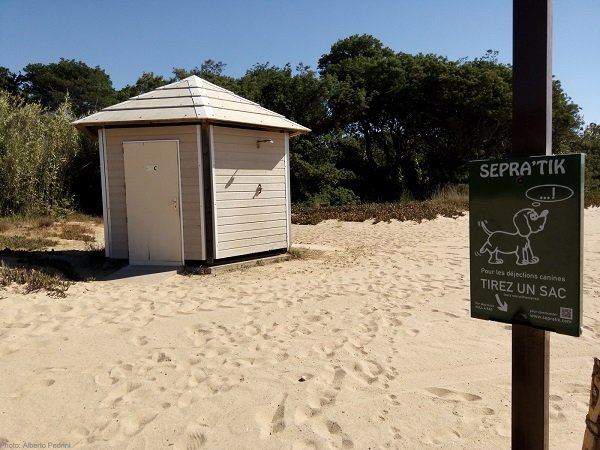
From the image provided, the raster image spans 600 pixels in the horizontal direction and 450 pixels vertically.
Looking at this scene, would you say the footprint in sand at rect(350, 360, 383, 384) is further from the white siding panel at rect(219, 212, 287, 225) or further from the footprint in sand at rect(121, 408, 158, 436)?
the white siding panel at rect(219, 212, 287, 225)

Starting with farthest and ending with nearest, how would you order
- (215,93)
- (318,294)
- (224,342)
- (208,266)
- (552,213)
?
1. (215,93)
2. (208,266)
3. (318,294)
4. (224,342)
5. (552,213)

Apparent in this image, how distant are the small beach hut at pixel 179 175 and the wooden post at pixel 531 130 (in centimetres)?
693

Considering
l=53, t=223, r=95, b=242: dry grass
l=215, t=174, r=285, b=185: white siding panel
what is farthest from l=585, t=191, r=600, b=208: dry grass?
l=53, t=223, r=95, b=242: dry grass

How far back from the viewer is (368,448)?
3242 millimetres

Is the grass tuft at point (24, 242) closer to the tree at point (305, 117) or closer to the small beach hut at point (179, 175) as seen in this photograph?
the small beach hut at point (179, 175)

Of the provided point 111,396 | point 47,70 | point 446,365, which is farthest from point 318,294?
point 47,70

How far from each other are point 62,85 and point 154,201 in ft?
150

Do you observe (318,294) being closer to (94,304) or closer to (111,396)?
(94,304)

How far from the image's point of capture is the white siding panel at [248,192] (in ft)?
30.4

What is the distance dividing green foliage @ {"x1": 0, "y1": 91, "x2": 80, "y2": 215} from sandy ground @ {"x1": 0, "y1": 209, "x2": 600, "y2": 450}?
946 centimetres

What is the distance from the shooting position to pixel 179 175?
906 cm

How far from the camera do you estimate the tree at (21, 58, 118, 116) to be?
46781mm

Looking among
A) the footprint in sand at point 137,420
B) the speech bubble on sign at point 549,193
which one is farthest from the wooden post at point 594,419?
the footprint in sand at point 137,420

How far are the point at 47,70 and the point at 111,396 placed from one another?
53612 millimetres
